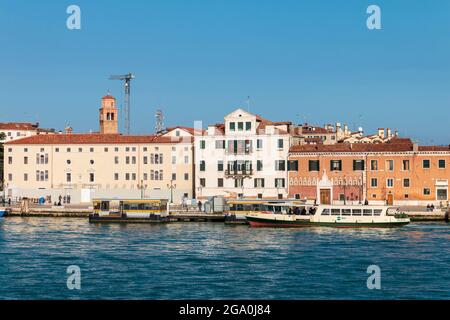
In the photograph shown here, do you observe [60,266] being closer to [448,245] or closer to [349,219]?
[448,245]

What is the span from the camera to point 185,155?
66938 mm

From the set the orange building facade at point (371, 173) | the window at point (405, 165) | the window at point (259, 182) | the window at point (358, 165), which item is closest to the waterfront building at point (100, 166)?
the window at point (259, 182)

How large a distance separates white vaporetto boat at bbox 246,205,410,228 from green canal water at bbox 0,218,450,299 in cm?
148

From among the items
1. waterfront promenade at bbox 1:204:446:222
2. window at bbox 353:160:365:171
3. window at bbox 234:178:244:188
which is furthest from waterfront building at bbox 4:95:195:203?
window at bbox 353:160:365:171

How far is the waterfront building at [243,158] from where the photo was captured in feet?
205

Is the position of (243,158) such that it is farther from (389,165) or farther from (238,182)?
(389,165)

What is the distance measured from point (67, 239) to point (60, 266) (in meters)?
10.9

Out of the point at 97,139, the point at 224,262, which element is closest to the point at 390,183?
the point at 97,139

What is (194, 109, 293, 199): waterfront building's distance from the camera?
205 feet

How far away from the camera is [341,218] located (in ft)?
156

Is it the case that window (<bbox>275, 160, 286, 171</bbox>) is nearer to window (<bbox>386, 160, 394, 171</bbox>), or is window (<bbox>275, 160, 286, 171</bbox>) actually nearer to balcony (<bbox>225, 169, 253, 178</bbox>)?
balcony (<bbox>225, 169, 253, 178</bbox>)

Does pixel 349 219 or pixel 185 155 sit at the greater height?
pixel 185 155

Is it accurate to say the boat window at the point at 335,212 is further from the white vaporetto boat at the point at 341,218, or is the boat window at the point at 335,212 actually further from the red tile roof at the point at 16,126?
the red tile roof at the point at 16,126
